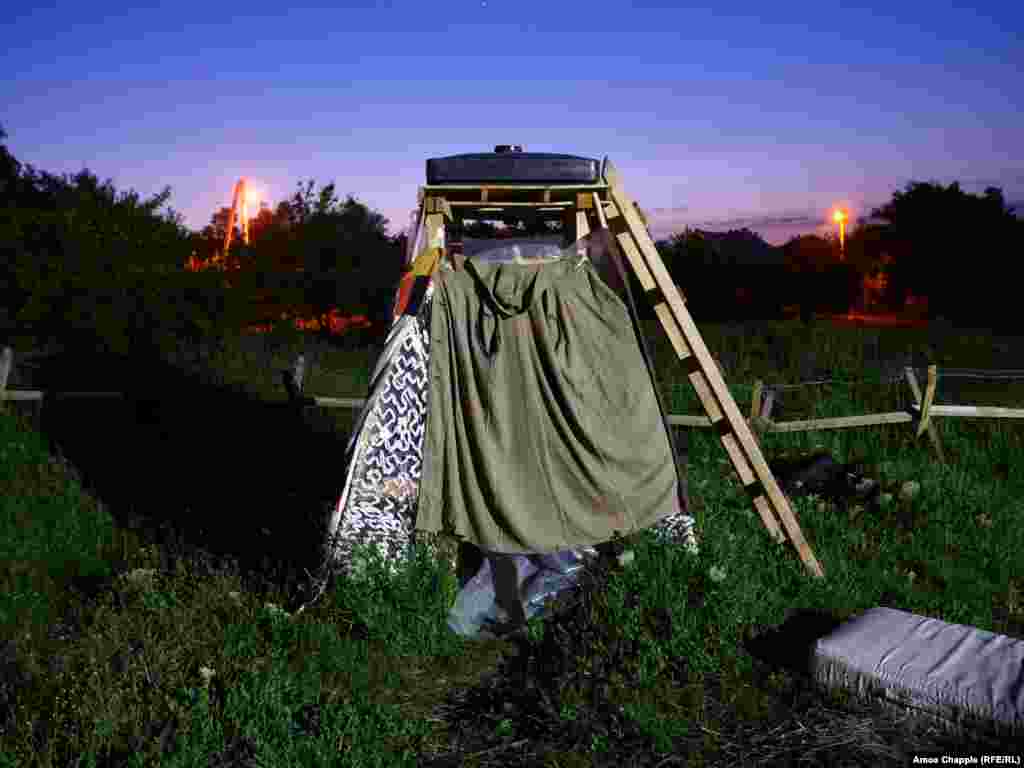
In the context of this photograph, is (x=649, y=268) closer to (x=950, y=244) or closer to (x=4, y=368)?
(x=4, y=368)

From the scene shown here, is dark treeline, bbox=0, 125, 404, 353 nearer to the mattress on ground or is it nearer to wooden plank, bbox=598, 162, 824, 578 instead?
wooden plank, bbox=598, 162, 824, 578

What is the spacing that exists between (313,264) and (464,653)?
2200 centimetres

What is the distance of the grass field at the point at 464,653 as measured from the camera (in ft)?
12.2

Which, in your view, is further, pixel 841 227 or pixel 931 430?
pixel 841 227

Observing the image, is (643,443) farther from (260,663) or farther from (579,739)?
(260,663)

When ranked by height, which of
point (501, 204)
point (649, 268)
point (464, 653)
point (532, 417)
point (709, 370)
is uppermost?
point (501, 204)

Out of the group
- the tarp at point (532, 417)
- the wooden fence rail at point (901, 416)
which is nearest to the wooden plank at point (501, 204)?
the tarp at point (532, 417)

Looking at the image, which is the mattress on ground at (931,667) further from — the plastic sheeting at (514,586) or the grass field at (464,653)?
the plastic sheeting at (514,586)

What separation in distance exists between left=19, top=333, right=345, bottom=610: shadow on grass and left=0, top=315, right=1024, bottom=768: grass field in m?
0.27

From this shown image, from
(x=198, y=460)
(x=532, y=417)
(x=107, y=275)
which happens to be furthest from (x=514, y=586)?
(x=107, y=275)

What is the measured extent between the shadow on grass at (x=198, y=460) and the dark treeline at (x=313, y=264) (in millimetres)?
1682

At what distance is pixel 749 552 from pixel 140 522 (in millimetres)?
4468

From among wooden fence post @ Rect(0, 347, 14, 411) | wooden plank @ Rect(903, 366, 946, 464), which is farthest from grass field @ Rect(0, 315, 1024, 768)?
wooden fence post @ Rect(0, 347, 14, 411)

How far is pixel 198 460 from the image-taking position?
9.59 m
